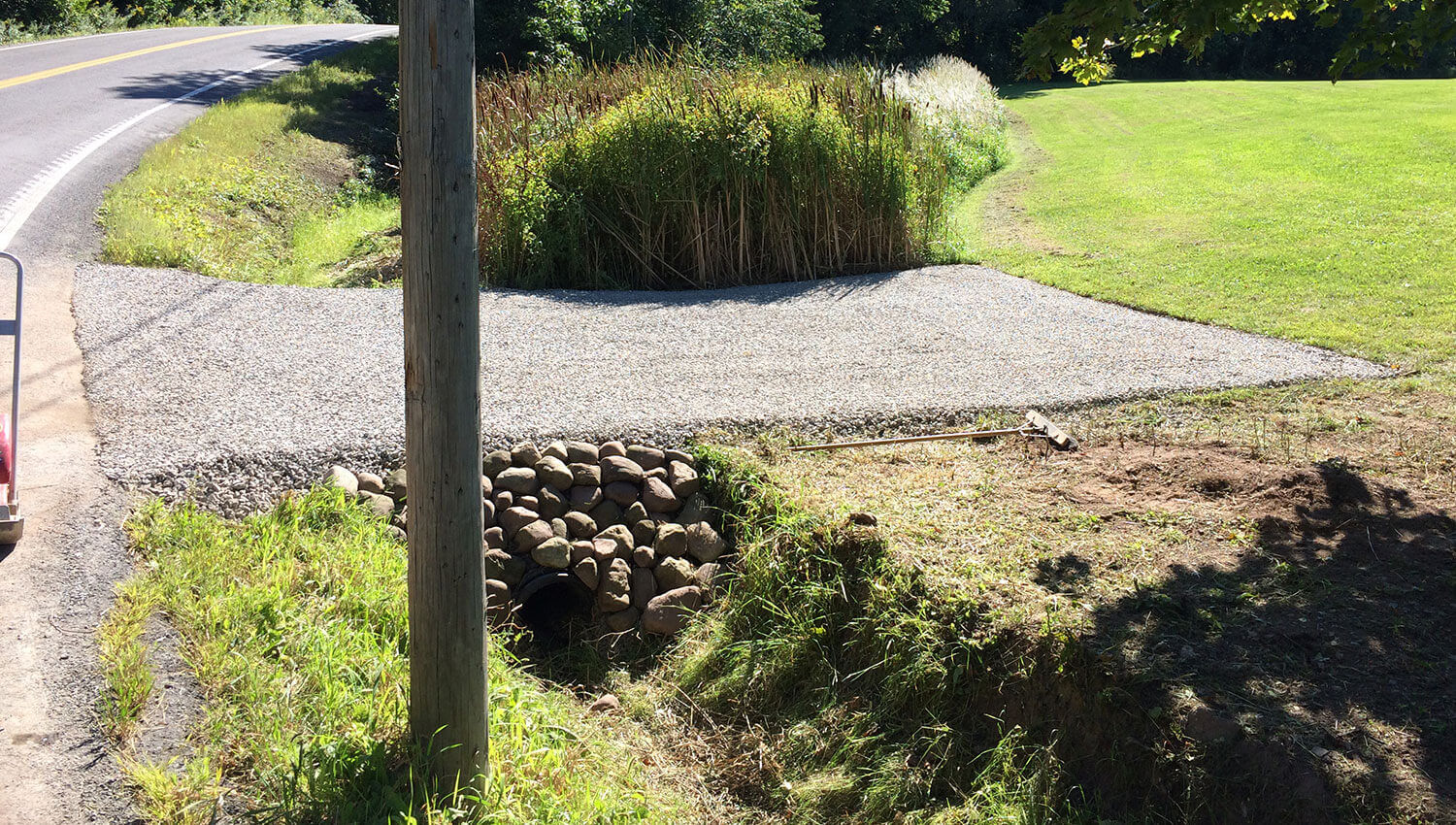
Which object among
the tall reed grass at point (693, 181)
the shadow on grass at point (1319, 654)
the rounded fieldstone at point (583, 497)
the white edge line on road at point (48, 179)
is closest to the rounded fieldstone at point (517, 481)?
the rounded fieldstone at point (583, 497)

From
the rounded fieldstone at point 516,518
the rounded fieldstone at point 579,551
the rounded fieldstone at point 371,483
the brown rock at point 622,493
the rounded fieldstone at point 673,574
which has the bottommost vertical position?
the rounded fieldstone at point 673,574

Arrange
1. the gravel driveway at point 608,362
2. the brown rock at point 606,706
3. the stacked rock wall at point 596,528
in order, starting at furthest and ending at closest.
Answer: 1. the gravel driveway at point 608,362
2. the stacked rock wall at point 596,528
3. the brown rock at point 606,706

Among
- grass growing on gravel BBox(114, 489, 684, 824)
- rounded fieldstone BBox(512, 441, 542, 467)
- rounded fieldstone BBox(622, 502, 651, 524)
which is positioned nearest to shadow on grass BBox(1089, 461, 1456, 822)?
grass growing on gravel BBox(114, 489, 684, 824)

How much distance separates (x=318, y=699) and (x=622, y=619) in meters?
2.05

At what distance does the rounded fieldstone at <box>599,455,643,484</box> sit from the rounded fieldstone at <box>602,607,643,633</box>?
74 cm

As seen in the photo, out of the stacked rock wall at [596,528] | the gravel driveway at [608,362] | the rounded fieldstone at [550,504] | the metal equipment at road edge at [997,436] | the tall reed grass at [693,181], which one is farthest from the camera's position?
the tall reed grass at [693,181]

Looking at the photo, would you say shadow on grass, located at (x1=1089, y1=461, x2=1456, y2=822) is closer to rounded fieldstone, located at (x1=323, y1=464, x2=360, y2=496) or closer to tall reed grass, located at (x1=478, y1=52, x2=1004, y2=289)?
rounded fieldstone, located at (x1=323, y1=464, x2=360, y2=496)

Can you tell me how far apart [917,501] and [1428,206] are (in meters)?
10.3

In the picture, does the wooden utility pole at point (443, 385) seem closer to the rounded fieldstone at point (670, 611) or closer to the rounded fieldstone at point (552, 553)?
the rounded fieldstone at point (670, 611)

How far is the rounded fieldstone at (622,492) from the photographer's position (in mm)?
5832

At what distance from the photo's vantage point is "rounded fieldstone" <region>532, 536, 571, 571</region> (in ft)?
18.2

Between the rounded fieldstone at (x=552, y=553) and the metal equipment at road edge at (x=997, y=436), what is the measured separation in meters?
1.41

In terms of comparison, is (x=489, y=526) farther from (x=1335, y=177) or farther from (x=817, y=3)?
(x=817, y=3)

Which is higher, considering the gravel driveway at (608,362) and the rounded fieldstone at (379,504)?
the gravel driveway at (608,362)
